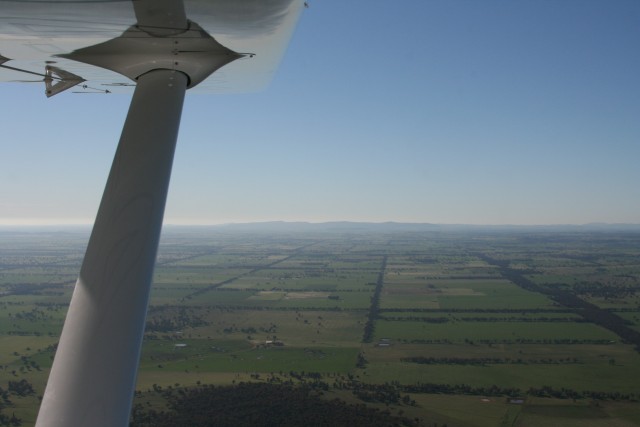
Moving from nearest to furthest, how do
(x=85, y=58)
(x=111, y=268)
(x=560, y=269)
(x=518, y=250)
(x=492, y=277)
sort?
(x=111, y=268)
(x=85, y=58)
(x=492, y=277)
(x=560, y=269)
(x=518, y=250)

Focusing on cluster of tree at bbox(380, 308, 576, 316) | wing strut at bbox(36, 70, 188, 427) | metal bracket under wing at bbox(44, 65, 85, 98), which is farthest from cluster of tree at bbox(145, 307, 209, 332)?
wing strut at bbox(36, 70, 188, 427)

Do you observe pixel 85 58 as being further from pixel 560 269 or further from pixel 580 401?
pixel 560 269

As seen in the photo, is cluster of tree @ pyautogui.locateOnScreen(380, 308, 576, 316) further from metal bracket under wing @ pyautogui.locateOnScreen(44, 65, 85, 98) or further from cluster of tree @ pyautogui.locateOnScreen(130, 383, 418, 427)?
metal bracket under wing @ pyautogui.locateOnScreen(44, 65, 85, 98)

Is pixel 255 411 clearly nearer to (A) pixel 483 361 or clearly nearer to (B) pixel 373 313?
(A) pixel 483 361

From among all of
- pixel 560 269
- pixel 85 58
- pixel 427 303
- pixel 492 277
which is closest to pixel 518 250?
pixel 560 269

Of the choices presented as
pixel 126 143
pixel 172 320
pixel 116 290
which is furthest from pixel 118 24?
pixel 172 320

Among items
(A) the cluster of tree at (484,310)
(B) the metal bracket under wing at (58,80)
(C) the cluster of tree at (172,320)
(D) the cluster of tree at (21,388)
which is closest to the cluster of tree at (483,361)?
(A) the cluster of tree at (484,310)

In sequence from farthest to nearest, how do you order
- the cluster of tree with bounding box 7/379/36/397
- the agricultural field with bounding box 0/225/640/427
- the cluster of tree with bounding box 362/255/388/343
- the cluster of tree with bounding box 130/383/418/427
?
1. the cluster of tree with bounding box 362/255/388/343
2. the agricultural field with bounding box 0/225/640/427
3. the cluster of tree with bounding box 7/379/36/397
4. the cluster of tree with bounding box 130/383/418/427
